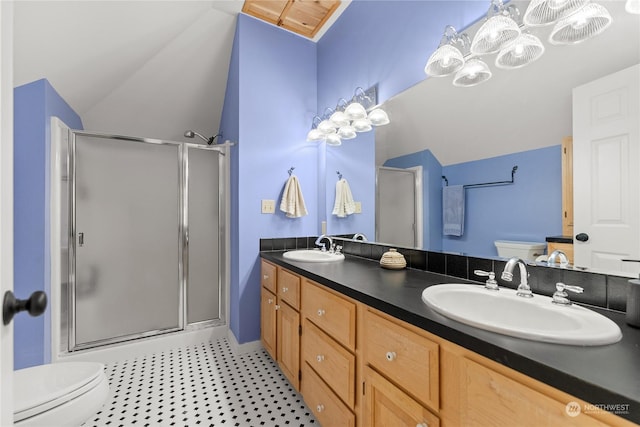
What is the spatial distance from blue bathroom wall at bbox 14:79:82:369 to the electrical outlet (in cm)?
146

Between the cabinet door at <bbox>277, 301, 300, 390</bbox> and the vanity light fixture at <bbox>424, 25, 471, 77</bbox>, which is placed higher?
the vanity light fixture at <bbox>424, 25, 471, 77</bbox>

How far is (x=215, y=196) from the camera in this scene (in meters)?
2.61

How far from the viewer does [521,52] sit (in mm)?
1101

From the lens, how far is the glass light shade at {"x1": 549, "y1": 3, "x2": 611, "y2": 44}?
2.93 ft

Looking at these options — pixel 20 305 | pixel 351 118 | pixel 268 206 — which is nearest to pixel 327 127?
pixel 351 118

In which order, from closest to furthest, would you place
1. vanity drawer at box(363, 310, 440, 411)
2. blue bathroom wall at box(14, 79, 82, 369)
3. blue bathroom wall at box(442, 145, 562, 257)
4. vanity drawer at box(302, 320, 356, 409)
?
vanity drawer at box(363, 310, 440, 411) < blue bathroom wall at box(442, 145, 562, 257) < vanity drawer at box(302, 320, 356, 409) < blue bathroom wall at box(14, 79, 82, 369)

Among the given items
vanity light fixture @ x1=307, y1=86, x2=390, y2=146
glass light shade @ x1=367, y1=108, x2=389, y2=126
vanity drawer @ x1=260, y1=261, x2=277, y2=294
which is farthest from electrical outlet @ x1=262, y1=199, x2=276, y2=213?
glass light shade @ x1=367, y1=108, x2=389, y2=126

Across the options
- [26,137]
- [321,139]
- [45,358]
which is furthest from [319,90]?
[45,358]

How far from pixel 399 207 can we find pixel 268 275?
3.53ft

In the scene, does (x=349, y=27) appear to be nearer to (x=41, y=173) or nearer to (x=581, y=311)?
(x=581, y=311)

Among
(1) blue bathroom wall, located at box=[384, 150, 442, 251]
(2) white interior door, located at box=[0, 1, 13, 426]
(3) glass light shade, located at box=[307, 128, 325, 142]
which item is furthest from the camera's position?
(3) glass light shade, located at box=[307, 128, 325, 142]

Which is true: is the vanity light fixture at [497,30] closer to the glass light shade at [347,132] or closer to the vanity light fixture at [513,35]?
the vanity light fixture at [513,35]

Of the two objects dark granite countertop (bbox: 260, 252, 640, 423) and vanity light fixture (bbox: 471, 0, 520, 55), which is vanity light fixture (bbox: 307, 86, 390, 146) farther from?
dark granite countertop (bbox: 260, 252, 640, 423)

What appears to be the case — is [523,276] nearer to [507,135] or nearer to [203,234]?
[507,135]
